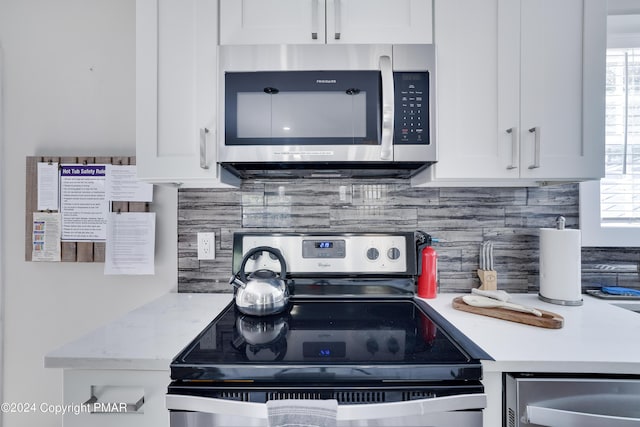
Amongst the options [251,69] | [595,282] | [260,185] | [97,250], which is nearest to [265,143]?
[251,69]

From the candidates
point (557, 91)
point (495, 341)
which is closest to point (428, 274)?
point (495, 341)

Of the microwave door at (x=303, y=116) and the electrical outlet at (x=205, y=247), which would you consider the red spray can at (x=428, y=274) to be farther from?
the electrical outlet at (x=205, y=247)

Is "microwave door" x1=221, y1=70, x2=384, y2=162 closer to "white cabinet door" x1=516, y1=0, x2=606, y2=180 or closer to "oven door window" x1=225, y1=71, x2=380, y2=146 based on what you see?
"oven door window" x1=225, y1=71, x2=380, y2=146

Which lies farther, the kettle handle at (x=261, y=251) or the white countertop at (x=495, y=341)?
the kettle handle at (x=261, y=251)

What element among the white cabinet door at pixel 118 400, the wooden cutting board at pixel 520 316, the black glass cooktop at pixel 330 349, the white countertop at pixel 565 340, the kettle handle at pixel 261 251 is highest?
the kettle handle at pixel 261 251

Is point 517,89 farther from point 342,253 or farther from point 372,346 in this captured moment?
point 372,346

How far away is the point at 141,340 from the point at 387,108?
1.10 meters

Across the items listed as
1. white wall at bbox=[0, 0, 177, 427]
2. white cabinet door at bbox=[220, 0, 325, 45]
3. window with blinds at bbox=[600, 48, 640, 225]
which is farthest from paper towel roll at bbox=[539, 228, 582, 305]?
white wall at bbox=[0, 0, 177, 427]

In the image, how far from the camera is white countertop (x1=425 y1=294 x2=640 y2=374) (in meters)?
0.84

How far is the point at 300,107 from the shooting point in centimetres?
117

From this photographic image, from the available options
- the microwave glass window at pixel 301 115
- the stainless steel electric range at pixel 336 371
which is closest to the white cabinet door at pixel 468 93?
the microwave glass window at pixel 301 115

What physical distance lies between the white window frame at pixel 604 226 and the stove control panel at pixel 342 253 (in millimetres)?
836

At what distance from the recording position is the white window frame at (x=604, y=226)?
149 cm

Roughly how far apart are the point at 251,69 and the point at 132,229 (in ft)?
3.08
